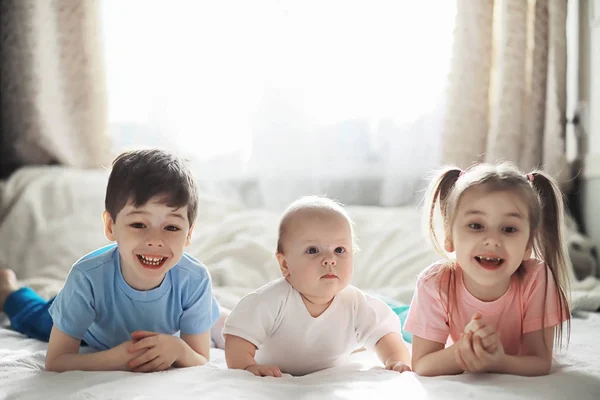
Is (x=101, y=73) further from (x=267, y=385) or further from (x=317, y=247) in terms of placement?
(x=267, y=385)

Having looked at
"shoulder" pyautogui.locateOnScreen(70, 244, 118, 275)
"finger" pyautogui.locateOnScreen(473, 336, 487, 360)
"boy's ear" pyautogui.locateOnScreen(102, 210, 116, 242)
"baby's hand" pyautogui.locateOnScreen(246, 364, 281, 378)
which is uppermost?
"boy's ear" pyautogui.locateOnScreen(102, 210, 116, 242)

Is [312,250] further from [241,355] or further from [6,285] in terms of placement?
[6,285]

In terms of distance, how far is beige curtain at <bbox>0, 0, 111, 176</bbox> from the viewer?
2385 mm

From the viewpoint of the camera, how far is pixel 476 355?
3.17ft

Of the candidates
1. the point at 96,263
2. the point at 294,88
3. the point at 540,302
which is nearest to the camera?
the point at 540,302

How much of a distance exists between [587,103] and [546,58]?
0.22m

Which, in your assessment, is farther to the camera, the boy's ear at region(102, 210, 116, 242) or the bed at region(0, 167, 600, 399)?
the boy's ear at region(102, 210, 116, 242)

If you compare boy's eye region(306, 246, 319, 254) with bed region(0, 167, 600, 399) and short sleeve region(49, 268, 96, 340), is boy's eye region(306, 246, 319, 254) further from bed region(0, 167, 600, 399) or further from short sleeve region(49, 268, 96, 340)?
short sleeve region(49, 268, 96, 340)

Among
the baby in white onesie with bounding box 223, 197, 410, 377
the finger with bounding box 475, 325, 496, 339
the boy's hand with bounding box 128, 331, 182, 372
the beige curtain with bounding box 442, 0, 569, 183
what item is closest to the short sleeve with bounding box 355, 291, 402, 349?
the baby in white onesie with bounding box 223, 197, 410, 377

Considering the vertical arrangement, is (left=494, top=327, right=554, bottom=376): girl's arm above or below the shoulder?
below

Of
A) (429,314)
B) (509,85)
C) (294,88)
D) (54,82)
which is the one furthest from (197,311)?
(54,82)

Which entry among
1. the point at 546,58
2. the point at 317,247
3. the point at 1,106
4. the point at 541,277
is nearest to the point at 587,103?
the point at 546,58

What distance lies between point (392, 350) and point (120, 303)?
1.76ft

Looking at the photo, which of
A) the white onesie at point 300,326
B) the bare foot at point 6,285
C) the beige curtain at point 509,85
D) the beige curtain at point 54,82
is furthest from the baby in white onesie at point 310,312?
the beige curtain at point 54,82
